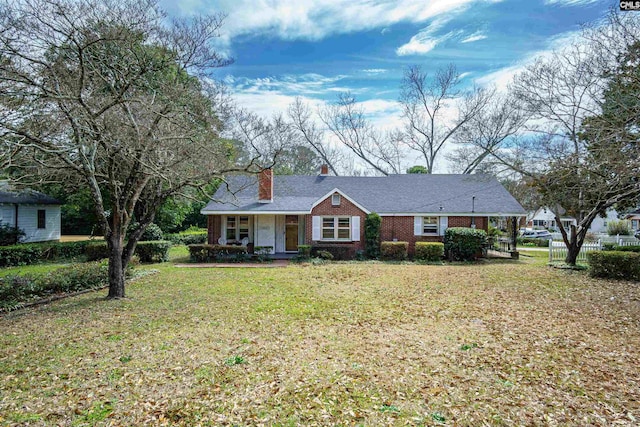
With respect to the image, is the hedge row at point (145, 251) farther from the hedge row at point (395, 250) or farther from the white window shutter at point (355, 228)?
the hedge row at point (395, 250)

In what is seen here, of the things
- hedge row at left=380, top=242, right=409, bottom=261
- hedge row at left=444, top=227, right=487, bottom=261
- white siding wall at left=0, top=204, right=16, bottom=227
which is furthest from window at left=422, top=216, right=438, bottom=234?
white siding wall at left=0, top=204, right=16, bottom=227

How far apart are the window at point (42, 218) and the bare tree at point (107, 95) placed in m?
18.0

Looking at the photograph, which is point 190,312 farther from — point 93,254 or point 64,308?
point 93,254

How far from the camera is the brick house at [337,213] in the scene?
19891 millimetres

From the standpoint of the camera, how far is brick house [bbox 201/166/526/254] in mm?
19891

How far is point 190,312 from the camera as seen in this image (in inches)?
336

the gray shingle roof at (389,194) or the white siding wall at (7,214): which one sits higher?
the gray shingle roof at (389,194)

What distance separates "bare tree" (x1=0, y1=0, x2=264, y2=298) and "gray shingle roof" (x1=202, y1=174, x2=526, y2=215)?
8.62 metres

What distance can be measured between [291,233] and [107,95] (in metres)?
12.4

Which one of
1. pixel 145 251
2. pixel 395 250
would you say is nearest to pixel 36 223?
pixel 145 251

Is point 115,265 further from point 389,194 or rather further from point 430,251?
point 389,194

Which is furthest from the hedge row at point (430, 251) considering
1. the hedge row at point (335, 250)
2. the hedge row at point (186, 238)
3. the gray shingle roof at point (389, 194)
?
the hedge row at point (186, 238)

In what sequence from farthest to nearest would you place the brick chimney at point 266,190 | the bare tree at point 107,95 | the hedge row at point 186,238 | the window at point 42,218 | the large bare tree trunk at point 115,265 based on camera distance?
the hedge row at point 186,238, the window at point 42,218, the brick chimney at point 266,190, the large bare tree trunk at point 115,265, the bare tree at point 107,95

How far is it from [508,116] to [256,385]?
30349 millimetres
